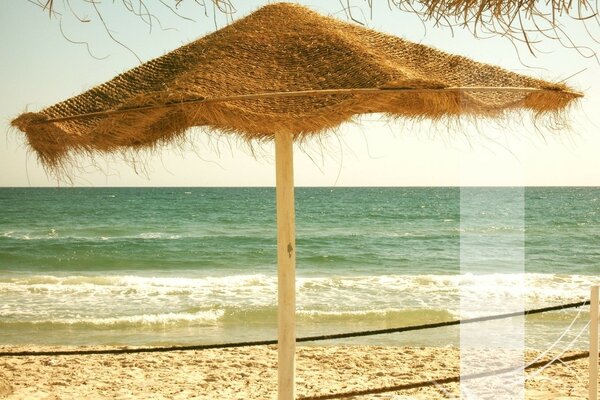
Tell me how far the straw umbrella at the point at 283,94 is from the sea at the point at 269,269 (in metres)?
2.16

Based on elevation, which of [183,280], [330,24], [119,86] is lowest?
[183,280]

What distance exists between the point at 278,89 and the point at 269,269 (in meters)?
15.9

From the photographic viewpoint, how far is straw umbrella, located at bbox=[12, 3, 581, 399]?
2.46 metres

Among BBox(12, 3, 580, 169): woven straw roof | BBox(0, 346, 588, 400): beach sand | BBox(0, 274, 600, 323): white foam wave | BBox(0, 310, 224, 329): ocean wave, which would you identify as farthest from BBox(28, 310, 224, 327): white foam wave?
BBox(12, 3, 580, 169): woven straw roof

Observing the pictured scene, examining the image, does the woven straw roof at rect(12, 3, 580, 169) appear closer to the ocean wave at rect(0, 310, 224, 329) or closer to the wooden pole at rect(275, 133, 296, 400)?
the wooden pole at rect(275, 133, 296, 400)

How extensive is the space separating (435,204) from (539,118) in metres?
35.8

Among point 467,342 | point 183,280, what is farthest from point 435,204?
point 467,342

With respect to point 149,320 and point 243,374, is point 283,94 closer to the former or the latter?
point 243,374

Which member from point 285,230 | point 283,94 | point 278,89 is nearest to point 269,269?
point 285,230

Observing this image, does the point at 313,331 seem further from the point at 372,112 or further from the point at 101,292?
the point at 372,112

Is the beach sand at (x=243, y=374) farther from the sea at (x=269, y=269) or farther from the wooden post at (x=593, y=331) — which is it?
the wooden post at (x=593, y=331)

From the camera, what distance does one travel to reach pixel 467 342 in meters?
8.63

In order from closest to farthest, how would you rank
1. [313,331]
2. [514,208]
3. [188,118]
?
[188,118] → [313,331] → [514,208]

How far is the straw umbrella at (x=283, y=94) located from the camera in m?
2.46
